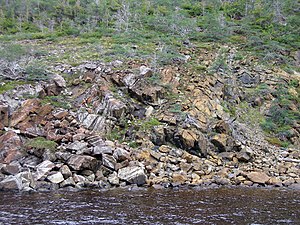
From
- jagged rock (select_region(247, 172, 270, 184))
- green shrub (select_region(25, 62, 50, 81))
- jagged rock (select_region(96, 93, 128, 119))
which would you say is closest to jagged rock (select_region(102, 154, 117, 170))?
jagged rock (select_region(96, 93, 128, 119))

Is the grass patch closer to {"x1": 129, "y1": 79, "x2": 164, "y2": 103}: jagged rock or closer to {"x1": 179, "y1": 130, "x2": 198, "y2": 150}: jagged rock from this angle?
{"x1": 129, "y1": 79, "x2": 164, "y2": 103}: jagged rock

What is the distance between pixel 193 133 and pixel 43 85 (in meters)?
10.5

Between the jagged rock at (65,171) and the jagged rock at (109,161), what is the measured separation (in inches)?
69.7

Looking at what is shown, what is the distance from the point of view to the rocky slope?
1574cm

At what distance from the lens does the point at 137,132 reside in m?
19.6

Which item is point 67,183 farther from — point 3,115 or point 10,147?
point 3,115

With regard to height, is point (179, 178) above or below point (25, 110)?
below

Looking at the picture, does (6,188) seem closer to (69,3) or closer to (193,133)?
(193,133)

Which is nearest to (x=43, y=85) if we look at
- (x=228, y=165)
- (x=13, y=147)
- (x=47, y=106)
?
(x=47, y=106)

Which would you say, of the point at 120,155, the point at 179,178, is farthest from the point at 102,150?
the point at 179,178

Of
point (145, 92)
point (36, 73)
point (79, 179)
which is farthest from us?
point (36, 73)

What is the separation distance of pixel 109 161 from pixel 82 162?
1404 millimetres

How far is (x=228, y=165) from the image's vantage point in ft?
61.1

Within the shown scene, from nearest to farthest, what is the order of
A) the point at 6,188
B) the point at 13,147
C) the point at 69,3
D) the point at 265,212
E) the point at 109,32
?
the point at 265,212
the point at 6,188
the point at 13,147
the point at 109,32
the point at 69,3
